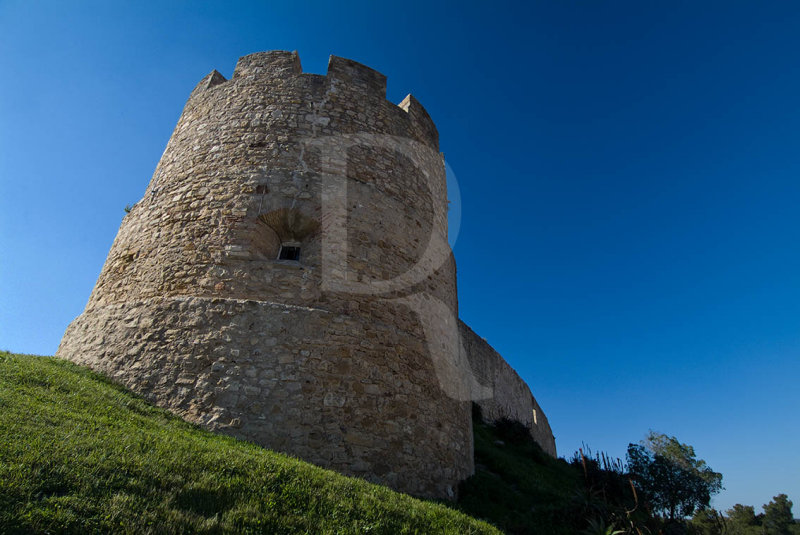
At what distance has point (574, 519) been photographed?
700 cm

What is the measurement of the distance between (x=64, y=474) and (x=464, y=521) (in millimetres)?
3665

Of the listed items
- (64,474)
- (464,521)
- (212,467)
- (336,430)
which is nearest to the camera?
(64,474)

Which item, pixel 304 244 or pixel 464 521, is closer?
pixel 464 521

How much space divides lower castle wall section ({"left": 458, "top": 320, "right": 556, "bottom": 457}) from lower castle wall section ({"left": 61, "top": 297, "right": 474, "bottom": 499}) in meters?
9.04

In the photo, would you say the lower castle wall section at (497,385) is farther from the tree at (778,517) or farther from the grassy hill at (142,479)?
the tree at (778,517)

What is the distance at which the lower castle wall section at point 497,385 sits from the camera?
1797cm

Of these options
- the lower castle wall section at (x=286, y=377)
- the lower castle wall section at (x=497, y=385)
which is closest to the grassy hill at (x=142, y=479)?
the lower castle wall section at (x=286, y=377)

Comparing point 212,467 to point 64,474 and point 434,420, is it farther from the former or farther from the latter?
point 434,420

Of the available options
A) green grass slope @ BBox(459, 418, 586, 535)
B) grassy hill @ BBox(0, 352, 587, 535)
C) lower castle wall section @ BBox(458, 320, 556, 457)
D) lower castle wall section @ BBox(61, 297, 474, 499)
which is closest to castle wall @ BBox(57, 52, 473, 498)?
lower castle wall section @ BBox(61, 297, 474, 499)

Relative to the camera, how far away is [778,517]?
3688cm

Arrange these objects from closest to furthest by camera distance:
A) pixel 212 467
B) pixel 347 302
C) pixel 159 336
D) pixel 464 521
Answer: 1. pixel 212 467
2. pixel 464 521
3. pixel 159 336
4. pixel 347 302

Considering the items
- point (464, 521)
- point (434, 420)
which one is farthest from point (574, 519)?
point (464, 521)

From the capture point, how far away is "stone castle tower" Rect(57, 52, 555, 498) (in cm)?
559

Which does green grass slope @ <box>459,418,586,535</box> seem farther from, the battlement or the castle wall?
the battlement
